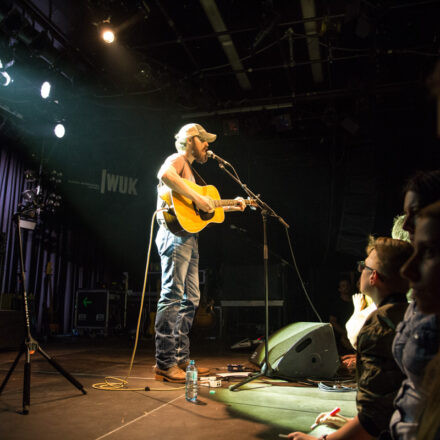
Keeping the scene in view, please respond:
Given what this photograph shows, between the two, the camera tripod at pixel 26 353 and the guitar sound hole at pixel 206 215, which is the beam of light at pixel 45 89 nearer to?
the guitar sound hole at pixel 206 215

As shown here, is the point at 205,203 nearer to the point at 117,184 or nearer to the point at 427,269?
the point at 427,269

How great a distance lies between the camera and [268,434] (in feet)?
6.18

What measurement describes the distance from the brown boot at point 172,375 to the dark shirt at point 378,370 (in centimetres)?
192

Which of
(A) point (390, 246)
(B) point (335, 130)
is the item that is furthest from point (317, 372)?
(B) point (335, 130)

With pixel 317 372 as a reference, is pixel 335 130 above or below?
above

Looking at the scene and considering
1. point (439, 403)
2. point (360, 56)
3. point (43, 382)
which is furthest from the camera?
point (360, 56)

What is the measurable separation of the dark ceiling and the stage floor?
470 cm

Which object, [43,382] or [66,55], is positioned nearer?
[43,382]

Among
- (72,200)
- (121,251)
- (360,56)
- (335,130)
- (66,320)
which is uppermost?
(360,56)

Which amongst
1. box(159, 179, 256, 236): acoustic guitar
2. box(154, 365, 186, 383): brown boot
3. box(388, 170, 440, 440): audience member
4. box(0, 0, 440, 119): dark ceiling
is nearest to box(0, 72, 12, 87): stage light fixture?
box(0, 0, 440, 119): dark ceiling

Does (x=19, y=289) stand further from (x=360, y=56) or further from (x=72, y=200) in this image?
(x=360, y=56)

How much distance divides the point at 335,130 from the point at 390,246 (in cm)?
686

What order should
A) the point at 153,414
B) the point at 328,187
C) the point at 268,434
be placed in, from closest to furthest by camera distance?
the point at 268,434, the point at 153,414, the point at 328,187

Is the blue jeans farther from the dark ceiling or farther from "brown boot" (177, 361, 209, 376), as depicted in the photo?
the dark ceiling
